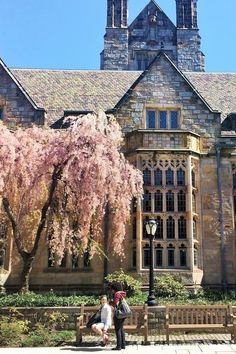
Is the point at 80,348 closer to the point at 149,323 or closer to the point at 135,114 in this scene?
the point at 149,323

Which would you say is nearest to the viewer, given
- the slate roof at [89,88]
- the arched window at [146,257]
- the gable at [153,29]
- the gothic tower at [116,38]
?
the arched window at [146,257]

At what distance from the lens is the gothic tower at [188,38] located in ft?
141

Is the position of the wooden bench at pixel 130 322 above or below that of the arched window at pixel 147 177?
below

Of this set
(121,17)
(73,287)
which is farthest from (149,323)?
(121,17)

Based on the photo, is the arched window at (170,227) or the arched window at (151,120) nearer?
the arched window at (170,227)

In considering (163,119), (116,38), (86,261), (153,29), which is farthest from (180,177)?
(153,29)

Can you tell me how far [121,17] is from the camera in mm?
45312

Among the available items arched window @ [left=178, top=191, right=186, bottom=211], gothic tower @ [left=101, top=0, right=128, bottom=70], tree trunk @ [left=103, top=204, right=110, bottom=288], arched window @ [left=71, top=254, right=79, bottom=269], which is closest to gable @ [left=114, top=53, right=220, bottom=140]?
arched window @ [left=178, top=191, right=186, bottom=211]

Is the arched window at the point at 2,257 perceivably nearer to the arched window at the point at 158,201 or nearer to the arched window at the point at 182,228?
the arched window at the point at 158,201

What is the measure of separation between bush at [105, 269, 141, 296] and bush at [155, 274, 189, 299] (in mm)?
752

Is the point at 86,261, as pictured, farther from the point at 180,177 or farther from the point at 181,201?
the point at 180,177

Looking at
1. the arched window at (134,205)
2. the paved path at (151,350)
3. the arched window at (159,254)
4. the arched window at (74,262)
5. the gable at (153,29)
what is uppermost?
the gable at (153,29)

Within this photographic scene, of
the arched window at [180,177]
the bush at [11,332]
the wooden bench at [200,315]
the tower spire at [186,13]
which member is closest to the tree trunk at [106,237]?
the arched window at [180,177]

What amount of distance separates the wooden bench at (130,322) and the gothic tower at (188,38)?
32922 mm
